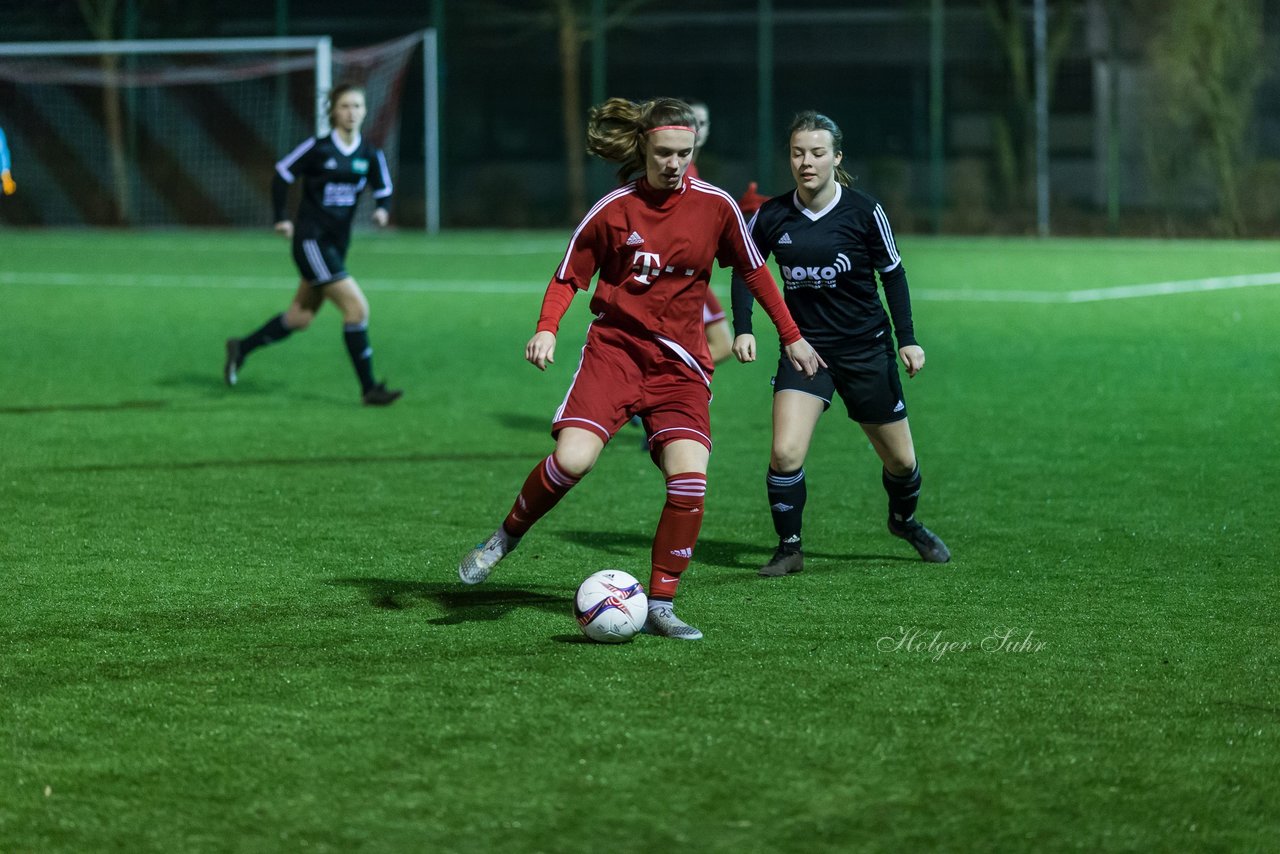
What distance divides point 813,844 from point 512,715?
3.58 feet

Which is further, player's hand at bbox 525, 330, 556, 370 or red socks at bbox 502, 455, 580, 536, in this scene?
red socks at bbox 502, 455, 580, 536

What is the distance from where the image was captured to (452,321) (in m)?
16.4

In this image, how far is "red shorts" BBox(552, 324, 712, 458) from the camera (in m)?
5.48

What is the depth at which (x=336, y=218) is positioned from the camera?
1139cm

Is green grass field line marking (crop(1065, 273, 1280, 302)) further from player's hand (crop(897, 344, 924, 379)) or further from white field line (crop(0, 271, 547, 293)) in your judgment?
player's hand (crop(897, 344, 924, 379))

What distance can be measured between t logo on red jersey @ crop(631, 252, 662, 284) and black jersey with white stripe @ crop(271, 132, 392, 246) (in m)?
6.15

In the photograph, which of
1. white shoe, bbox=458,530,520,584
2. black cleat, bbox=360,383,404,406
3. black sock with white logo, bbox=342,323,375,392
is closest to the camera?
white shoe, bbox=458,530,520,584

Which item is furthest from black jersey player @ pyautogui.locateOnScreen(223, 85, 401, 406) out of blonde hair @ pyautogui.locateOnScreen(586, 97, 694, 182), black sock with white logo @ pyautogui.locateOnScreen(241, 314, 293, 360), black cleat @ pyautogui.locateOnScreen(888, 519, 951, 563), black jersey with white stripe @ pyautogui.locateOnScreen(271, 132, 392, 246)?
blonde hair @ pyautogui.locateOnScreen(586, 97, 694, 182)

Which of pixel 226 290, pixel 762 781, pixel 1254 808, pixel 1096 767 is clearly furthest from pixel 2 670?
pixel 226 290

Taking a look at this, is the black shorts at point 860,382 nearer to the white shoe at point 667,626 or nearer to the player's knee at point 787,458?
the player's knee at point 787,458

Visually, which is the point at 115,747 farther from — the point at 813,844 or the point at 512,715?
the point at 813,844

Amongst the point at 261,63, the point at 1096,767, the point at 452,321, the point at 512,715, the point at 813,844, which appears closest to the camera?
the point at 813,844

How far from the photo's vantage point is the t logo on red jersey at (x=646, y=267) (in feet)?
18.0

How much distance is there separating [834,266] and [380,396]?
5.27 metres
